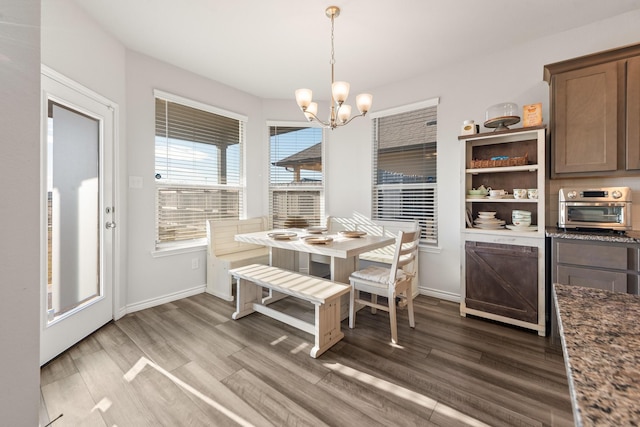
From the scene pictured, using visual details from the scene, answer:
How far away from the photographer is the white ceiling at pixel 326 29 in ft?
7.59

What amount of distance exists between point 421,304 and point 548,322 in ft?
3.71

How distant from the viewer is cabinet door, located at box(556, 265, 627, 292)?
209cm

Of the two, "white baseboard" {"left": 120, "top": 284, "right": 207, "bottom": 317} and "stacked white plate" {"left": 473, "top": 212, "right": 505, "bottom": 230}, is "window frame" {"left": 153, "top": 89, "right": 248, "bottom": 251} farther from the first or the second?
"stacked white plate" {"left": 473, "top": 212, "right": 505, "bottom": 230}

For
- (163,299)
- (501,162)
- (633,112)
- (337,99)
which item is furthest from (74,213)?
(633,112)

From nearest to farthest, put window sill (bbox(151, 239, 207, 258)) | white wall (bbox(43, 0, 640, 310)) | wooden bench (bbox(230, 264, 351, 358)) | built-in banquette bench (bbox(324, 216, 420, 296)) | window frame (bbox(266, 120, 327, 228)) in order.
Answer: wooden bench (bbox(230, 264, 351, 358)) < white wall (bbox(43, 0, 640, 310)) < window sill (bbox(151, 239, 207, 258)) < built-in banquette bench (bbox(324, 216, 420, 296)) < window frame (bbox(266, 120, 327, 228))

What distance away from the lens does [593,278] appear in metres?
2.18

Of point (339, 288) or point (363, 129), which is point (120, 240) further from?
point (363, 129)

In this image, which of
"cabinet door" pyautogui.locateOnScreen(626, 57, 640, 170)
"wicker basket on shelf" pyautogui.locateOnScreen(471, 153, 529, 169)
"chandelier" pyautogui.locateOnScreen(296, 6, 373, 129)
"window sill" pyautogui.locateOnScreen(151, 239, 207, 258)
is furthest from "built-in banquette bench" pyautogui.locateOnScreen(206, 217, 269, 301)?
"cabinet door" pyautogui.locateOnScreen(626, 57, 640, 170)

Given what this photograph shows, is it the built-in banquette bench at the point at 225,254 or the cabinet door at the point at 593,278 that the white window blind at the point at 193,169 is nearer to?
the built-in banquette bench at the point at 225,254

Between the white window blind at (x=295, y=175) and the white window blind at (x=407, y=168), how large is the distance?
0.91 meters

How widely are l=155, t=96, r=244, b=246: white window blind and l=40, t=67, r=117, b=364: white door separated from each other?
607 millimetres

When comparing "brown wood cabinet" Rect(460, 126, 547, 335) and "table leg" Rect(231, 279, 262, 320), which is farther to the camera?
"table leg" Rect(231, 279, 262, 320)
